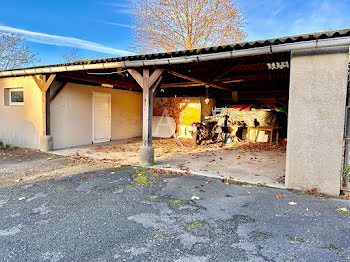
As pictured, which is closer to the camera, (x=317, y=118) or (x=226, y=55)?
(x=317, y=118)

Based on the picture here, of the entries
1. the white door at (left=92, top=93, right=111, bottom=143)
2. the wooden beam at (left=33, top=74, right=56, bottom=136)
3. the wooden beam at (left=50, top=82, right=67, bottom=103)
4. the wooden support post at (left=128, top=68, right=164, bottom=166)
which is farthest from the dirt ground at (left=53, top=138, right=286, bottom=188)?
the wooden beam at (left=50, top=82, right=67, bottom=103)

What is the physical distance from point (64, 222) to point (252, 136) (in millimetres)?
8706

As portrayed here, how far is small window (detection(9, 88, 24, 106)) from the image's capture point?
26.0ft

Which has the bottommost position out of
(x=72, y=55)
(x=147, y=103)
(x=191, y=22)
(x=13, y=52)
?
(x=147, y=103)

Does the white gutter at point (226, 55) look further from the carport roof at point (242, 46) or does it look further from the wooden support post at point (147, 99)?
the wooden support post at point (147, 99)

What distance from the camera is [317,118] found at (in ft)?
11.8

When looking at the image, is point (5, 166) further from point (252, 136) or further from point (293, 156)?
point (252, 136)

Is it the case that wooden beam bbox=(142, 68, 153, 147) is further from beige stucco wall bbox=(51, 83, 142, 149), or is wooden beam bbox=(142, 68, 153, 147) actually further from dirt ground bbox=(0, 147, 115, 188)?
beige stucco wall bbox=(51, 83, 142, 149)

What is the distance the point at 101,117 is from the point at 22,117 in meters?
2.72

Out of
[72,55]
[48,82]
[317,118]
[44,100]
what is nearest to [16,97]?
[44,100]

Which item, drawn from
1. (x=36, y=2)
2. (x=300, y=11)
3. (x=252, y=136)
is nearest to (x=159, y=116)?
(x=252, y=136)

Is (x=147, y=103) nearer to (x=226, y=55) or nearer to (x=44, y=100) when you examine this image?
(x=226, y=55)

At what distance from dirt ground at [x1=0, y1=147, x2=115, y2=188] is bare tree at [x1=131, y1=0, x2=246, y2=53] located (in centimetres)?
1162

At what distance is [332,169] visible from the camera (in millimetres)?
3520
